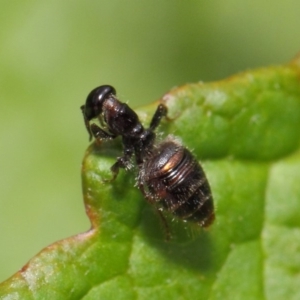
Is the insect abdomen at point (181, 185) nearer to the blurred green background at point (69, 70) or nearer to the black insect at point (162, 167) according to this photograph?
the black insect at point (162, 167)

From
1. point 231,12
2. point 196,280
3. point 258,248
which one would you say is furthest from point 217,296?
point 231,12

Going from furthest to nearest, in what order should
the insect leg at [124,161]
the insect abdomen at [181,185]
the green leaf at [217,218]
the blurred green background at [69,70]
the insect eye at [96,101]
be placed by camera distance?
the blurred green background at [69,70] < the insect eye at [96,101] < the insect abdomen at [181,185] < the insect leg at [124,161] < the green leaf at [217,218]

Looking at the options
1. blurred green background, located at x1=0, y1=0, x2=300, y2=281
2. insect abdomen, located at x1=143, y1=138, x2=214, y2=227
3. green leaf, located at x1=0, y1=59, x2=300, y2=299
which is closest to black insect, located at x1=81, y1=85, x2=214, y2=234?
insect abdomen, located at x1=143, y1=138, x2=214, y2=227

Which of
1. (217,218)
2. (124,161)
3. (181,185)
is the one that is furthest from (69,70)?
(217,218)

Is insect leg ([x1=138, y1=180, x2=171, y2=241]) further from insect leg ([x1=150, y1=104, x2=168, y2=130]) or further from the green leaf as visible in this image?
insect leg ([x1=150, y1=104, x2=168, y2=130])

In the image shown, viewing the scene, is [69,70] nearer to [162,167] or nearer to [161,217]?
[162,167]

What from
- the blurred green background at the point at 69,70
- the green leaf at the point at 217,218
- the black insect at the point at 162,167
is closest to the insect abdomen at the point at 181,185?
the black insect at the point at 162,167
